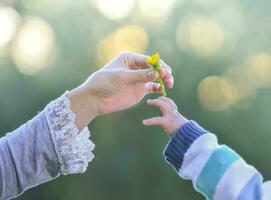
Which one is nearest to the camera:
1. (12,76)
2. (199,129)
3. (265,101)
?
(199,129)

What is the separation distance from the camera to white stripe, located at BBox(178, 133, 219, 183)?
632 millimetres

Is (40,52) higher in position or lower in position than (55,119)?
lower

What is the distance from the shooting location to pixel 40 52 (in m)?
2.23

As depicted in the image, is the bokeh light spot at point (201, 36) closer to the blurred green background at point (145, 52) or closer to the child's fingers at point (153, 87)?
the blurred green background at point (145, 52)

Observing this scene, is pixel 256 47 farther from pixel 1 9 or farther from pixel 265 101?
pixel 1 9

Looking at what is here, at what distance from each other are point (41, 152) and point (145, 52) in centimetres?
150

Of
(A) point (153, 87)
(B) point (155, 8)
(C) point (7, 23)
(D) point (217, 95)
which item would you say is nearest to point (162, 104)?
(A) point (153, 87)

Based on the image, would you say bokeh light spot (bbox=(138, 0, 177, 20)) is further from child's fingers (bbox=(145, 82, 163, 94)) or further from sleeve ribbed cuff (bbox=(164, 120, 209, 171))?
sleeve ribbed cuff (bbox=(164, 120, 209, 171))

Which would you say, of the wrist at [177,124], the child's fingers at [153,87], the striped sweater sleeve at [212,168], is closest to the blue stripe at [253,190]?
the striped sweater sleeve at [212,168]

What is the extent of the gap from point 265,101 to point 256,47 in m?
0.23

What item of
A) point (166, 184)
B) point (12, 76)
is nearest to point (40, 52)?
point (12, 76)

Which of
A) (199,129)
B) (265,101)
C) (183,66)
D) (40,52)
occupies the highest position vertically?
(199,129)

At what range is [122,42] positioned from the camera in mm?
2236

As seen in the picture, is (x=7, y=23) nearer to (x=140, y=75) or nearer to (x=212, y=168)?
(x=140, y=75)
